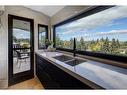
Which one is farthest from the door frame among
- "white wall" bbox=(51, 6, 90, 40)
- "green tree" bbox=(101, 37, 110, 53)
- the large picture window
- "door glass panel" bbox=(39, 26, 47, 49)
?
"green tree" bbox=(101, 37, 110, 53)

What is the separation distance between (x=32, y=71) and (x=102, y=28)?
2375 mm

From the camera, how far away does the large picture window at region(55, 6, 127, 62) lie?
5.03ft

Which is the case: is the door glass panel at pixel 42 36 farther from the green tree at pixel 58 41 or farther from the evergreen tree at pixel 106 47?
the evergreen tree at pixel 106 47

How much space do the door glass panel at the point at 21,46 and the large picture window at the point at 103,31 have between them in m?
1.31

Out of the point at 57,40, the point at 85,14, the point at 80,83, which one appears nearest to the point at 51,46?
the point at 57,40

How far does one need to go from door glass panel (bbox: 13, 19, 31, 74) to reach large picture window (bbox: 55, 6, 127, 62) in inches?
51.7

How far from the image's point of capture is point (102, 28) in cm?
187

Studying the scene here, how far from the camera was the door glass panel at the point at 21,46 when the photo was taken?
2982 mm

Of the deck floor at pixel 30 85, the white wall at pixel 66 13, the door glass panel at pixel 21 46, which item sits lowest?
the deck floor at pixel 30 85

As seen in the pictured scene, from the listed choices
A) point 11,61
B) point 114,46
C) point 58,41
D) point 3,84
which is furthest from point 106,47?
point 3,84

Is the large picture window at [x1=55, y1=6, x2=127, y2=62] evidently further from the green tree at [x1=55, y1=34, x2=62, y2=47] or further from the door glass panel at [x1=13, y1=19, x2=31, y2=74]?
the door glass panel at [x1=13, y1=19, x2=31, y2=74]

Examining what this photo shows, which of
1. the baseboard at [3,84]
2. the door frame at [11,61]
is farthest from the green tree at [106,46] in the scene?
the baseboard at [3,84]

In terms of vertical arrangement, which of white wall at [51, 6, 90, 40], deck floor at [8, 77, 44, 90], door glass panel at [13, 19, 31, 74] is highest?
white wall at [51, 6, 90, 40]
